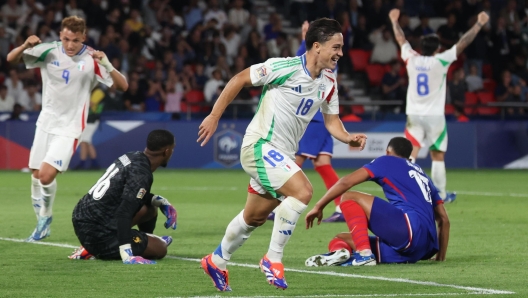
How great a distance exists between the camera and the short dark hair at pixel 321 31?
6.70m

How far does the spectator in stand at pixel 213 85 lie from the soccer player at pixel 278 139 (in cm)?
1597

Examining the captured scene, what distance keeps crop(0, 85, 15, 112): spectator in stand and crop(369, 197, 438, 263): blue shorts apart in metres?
15.1

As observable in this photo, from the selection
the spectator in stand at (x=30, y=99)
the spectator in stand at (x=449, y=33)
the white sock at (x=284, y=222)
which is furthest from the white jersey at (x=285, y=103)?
the spectator in stand at (x=449, y=33)

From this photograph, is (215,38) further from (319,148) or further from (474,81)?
(319,148)

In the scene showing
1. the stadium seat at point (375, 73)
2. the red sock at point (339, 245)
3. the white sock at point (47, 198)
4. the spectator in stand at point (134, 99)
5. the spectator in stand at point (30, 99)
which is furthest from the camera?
the stadium seat at point (375, 73)

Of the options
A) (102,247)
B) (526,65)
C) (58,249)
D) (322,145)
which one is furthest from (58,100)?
(526,65)

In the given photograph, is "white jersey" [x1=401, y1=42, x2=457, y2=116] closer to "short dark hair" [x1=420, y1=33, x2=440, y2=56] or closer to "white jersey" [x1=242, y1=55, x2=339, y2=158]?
"short dark hair" [x1=420, y1=33, x2=440, y2=56]

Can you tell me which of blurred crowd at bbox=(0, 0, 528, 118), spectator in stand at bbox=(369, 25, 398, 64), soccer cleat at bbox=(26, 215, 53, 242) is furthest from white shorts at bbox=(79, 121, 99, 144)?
soccer cleat at bbox=(26, 215, 53, 242)

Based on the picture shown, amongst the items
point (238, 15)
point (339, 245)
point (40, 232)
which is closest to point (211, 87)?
point (238, 15)

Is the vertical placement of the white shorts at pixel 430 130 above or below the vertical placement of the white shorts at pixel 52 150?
below

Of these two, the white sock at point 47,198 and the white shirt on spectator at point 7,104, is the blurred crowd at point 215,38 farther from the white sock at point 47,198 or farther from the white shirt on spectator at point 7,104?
the white sock at point 47,198

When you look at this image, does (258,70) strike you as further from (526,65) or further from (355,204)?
(526,65)

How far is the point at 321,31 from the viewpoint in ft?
22.0

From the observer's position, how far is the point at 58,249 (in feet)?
29.7
